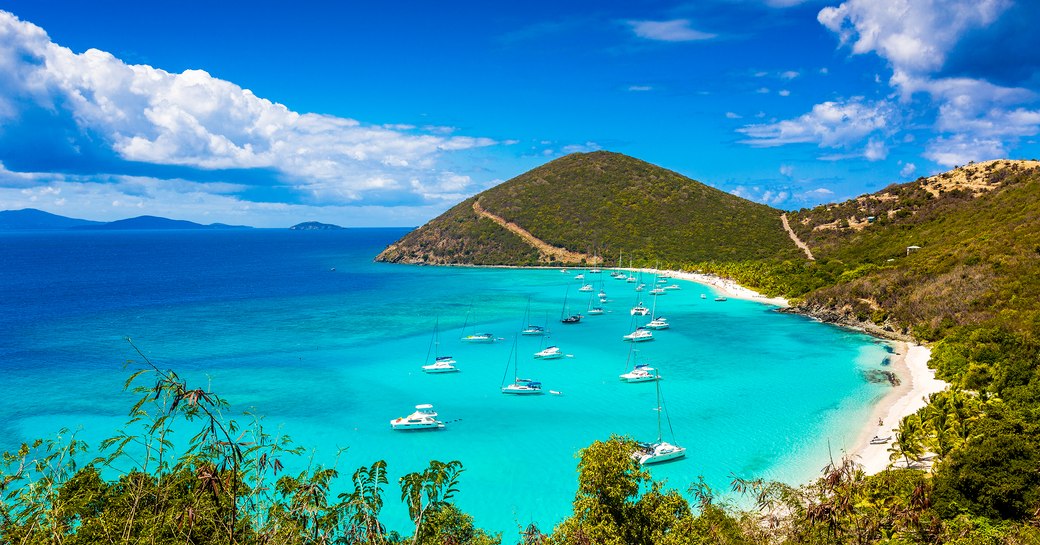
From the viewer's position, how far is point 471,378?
5144cm

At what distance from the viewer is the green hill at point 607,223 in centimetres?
14750

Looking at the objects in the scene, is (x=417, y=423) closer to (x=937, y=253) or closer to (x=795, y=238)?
(x=937, y=253)

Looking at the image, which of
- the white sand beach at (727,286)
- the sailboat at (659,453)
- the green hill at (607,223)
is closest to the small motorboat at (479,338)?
the sailboat at (659,453)

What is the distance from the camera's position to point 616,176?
620 feet

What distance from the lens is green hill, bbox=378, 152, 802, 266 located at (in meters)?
148

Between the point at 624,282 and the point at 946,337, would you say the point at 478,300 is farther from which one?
the point at 946,337

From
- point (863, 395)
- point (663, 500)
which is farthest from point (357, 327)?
point (663, 500)

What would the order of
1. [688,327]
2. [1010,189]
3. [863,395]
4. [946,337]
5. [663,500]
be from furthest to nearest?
[1010,189] → [688,327] → [946,337] → [863,395] → [663,500]

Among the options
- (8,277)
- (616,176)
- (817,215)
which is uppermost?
(616,176)

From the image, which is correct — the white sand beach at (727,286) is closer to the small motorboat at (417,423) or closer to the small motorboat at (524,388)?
the small motorboat at (524,388)

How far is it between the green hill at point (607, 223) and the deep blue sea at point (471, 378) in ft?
154

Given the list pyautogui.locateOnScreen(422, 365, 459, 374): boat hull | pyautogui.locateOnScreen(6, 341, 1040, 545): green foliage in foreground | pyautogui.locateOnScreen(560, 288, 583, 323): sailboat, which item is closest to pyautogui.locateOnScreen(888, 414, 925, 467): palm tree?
pyautogui.locateOnScreen(6, 341, 1040, 545): green foliage in foreground

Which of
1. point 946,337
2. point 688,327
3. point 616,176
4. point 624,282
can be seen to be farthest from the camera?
point 616,176

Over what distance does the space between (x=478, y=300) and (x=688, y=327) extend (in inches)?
1529
